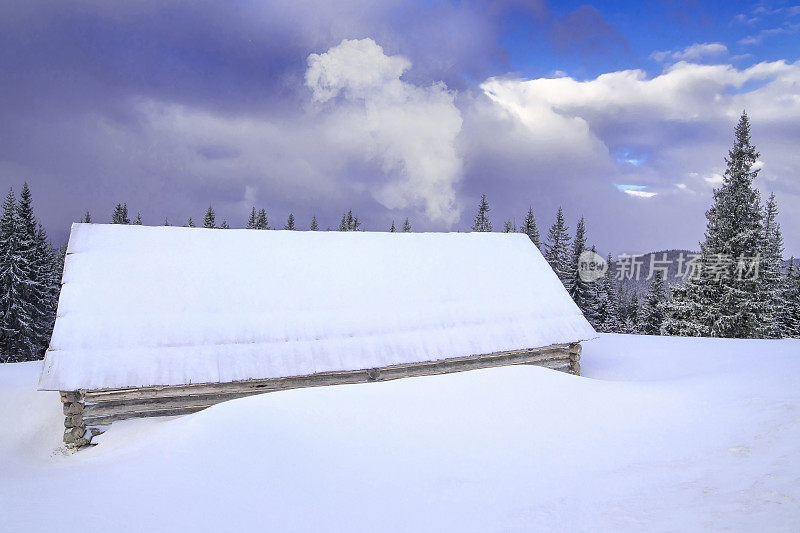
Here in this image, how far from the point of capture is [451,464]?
6.40 metres

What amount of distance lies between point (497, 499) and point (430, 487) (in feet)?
2.82

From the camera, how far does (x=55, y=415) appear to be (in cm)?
1216

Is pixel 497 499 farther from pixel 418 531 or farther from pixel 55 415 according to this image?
pixel 55 415

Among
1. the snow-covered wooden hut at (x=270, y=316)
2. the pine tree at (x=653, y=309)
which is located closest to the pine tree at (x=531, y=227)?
the pine tree at (x=653, y=309)

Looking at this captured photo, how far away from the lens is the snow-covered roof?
11.1 m

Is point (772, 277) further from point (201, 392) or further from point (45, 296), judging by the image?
point (45, 296)

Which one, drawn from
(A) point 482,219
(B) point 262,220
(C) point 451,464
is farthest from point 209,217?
(C) point 451,464

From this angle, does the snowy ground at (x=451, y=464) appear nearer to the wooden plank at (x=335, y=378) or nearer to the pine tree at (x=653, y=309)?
the wooden plank at (x=335, y=378)

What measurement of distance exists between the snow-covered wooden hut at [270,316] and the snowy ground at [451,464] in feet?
6.00

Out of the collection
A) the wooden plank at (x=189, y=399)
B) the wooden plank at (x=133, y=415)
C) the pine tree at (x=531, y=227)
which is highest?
the pine tree at (x=531, y=227)

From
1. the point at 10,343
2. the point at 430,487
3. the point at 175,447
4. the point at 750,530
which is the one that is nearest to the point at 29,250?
the point at 10,343

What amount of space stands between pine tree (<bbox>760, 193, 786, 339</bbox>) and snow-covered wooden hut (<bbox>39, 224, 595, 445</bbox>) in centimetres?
1933

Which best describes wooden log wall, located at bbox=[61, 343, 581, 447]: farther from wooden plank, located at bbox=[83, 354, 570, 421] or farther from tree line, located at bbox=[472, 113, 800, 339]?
tree line, located at bbox=[472, 113, 800, 339]

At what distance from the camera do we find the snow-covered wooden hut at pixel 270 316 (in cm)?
1088
